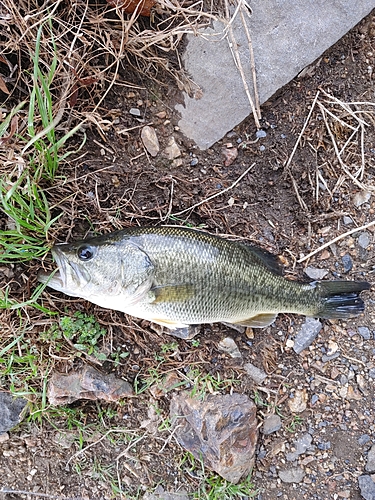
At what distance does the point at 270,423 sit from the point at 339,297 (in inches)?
47.9

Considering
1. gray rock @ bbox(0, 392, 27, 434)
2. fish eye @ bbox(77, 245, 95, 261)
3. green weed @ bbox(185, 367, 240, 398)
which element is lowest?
gray rock @ bbox(0, 392, 27, 434)

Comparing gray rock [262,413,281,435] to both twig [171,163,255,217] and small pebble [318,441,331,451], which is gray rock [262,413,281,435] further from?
twig [171,163,255,217]

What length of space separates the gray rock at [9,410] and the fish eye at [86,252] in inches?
58.8

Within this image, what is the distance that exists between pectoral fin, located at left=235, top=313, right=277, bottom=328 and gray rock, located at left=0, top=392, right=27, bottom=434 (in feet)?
6.44

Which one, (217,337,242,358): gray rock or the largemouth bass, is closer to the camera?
the largemouth bass

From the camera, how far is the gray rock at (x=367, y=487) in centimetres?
368

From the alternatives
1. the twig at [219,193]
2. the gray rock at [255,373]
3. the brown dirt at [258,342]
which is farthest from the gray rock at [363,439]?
the twig at [219,193]

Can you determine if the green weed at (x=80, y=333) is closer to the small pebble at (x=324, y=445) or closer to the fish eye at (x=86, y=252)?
the fish eye at (x=86, y=252)

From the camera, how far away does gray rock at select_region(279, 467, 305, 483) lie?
12.3 ft

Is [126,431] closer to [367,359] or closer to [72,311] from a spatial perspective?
[72,311]

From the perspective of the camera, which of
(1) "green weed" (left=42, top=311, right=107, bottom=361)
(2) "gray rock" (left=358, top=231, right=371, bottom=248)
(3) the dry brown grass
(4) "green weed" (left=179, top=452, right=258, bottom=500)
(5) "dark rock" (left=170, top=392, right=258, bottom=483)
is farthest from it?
(2) "gray rock" (left=358, top=231, right=371, bottom=248)

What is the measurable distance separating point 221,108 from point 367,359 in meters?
2.44

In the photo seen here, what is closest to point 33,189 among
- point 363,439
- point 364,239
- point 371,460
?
point 364,239

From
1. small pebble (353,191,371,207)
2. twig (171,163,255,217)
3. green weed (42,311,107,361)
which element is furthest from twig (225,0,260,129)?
green weed (42,311,107,361)
